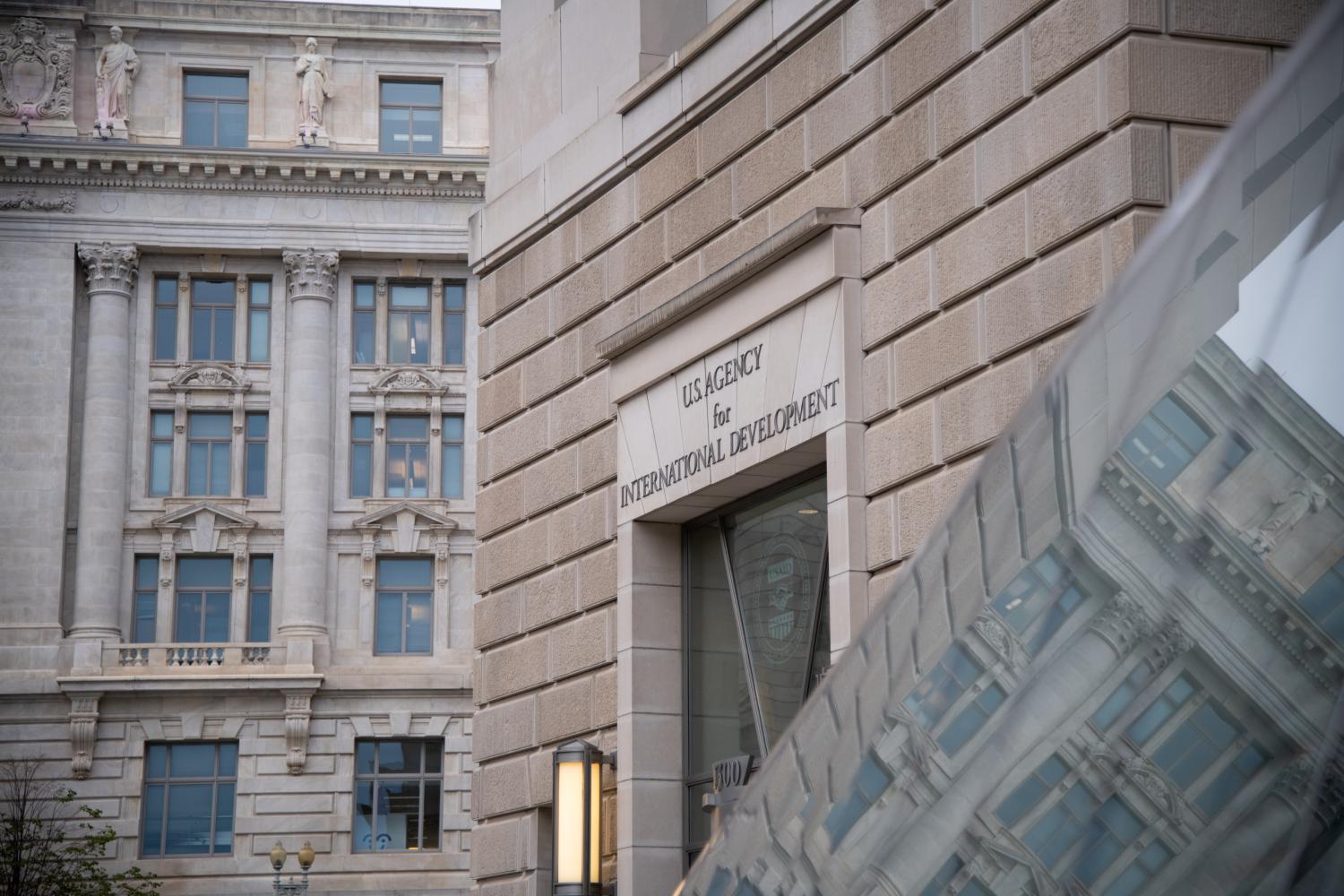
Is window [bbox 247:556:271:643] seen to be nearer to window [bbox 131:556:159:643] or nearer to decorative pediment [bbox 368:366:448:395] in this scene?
→ window [bbox 131:556:159:643]

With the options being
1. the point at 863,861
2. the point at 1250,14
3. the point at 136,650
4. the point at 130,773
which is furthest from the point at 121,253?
the point at 863,861

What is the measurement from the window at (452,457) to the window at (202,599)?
6.95 meters

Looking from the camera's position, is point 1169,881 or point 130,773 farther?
point 130,773

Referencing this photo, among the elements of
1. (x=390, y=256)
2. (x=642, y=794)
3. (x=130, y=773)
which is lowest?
(x=642, y=794)

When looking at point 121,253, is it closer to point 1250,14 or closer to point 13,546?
point 13,546

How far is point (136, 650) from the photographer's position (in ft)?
187

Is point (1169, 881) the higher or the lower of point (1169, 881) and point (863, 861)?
the lower

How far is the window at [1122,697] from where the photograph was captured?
3.46 m

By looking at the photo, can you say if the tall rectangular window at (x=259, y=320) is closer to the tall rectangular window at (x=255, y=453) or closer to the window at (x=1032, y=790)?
the tall rectangular window at (x=255, y=453)

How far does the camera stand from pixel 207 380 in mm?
58844

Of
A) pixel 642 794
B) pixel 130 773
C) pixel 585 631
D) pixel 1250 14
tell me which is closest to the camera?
pixel 1250 14

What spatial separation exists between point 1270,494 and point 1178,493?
0.58 feet

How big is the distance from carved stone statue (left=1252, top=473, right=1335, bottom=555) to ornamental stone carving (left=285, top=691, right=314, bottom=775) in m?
54.9

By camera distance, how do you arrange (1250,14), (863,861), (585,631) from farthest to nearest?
(585,631), (1250,14), (863,861)
